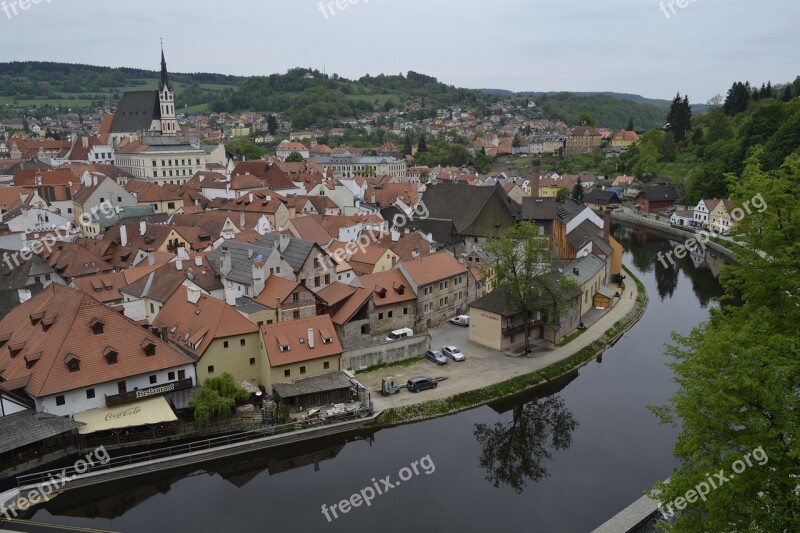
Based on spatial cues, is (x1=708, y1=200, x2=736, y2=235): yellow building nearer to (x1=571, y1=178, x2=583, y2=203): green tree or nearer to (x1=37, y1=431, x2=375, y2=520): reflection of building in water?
(x1=571, y1=178, x2=583, y2=203): green tree

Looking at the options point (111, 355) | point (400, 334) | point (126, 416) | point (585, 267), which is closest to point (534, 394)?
point (400, 334)

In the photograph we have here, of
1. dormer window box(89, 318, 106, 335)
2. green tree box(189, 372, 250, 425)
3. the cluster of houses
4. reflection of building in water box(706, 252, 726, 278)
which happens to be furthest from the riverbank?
reflection of building in water box(706, 252, 726, 278)

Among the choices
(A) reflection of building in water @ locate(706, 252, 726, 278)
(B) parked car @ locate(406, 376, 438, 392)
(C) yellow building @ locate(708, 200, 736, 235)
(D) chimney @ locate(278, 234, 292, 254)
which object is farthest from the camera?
(C) yellow building @ locate(708, 200, 736, 235)

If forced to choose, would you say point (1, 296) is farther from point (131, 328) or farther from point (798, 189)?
point (798, 189)

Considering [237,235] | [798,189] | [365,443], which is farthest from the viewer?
[237,235]

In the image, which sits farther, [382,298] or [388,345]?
[382,298]

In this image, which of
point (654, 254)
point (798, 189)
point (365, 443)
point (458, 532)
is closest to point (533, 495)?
point (458, 532)

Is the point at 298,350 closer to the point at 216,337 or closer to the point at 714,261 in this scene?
the point at 216,337
